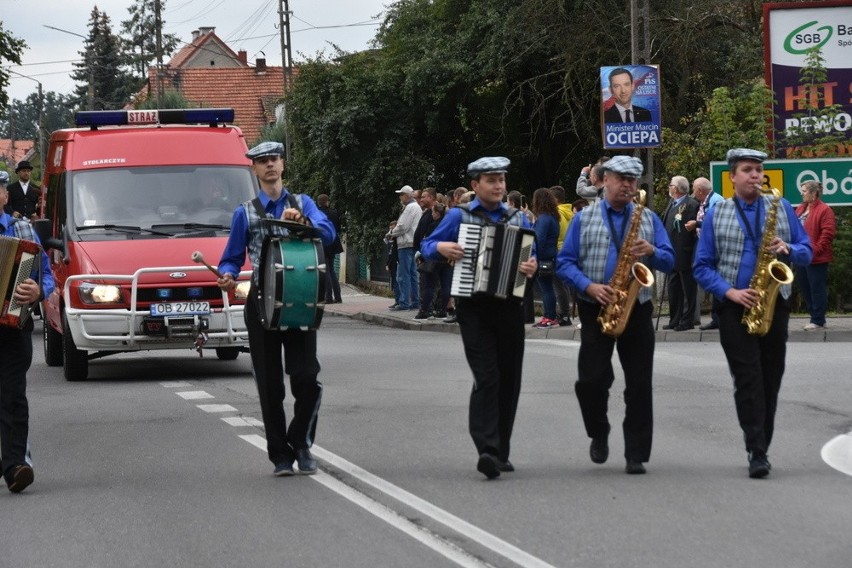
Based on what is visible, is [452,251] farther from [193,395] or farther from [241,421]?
[193,395]

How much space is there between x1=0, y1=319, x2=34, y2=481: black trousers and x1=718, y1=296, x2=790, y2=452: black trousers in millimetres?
4015

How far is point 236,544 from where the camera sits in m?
7.33

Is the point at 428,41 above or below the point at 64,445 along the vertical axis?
above

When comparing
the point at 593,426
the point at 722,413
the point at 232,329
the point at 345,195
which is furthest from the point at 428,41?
the point at 593,426

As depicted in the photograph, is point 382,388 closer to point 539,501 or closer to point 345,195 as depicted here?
point 539,501

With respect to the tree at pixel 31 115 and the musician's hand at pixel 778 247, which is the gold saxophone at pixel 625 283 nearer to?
the musician's hand at pixel 778 247

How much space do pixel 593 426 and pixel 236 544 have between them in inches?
112

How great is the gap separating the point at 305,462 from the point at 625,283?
2.16 metres

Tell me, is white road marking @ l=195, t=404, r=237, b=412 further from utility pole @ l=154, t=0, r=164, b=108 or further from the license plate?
utility pole @ l=154, t=0, r=164, b=108

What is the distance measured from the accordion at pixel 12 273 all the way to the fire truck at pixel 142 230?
5.30 meters

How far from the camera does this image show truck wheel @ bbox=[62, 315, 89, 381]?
615 inches

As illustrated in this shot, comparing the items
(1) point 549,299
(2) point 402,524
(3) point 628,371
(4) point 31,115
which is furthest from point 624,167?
(4) point 31,115

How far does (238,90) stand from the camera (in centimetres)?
9369

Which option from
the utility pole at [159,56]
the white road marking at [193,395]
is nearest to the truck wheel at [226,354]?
the white road marking at [193,395]
